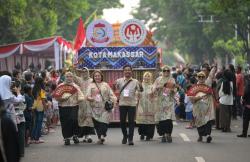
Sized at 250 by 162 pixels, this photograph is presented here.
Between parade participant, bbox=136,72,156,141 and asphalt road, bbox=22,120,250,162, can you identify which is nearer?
asphalt road, bbox=22,120,250,162

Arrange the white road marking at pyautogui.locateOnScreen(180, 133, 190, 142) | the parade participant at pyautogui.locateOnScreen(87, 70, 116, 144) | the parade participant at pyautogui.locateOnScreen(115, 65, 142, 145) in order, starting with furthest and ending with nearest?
the white road marking at pyautogui.locateOnScreen(180, 133, 190, 142), the parade participant at pyautogui.locateOnScreen(87, 70, 116, 144), the parade participant at pyautogui.locateOnScreen(115, 65, 142, 145)

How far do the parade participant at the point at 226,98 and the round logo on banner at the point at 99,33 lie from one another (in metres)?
4.49

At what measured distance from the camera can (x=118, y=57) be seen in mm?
22938

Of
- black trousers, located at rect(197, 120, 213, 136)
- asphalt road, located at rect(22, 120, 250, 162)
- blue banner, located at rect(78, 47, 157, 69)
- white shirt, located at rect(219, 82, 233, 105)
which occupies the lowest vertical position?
asphalt road, located at rect(22, 120, 250, 162)

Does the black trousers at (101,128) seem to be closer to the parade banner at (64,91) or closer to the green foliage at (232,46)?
the parade banner at (64,91)

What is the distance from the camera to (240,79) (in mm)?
28062

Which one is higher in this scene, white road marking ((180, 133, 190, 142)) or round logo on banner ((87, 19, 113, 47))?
round logo on banner ((87, 19, 113, 47))

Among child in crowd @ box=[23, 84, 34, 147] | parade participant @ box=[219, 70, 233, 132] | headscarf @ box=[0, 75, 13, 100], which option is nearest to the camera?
headscarf @ box=[0, 75, 13, 100]

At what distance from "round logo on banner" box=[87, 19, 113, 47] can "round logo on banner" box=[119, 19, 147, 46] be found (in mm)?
491

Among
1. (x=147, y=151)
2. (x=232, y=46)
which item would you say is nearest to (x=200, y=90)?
(x=147, y=151)

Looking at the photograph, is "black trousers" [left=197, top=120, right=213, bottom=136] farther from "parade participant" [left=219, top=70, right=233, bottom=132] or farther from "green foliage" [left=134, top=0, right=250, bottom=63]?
"green foliage" [left=134, top=0, right=250, bottom=63]

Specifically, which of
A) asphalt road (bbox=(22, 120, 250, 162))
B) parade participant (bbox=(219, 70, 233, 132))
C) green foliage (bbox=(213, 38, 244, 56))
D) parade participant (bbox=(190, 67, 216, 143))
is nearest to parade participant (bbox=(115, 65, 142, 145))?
asphalt road (bbox=(22, 120, 250, 162))

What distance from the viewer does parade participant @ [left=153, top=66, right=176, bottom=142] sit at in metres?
18.8

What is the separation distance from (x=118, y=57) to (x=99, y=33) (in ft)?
7.48
